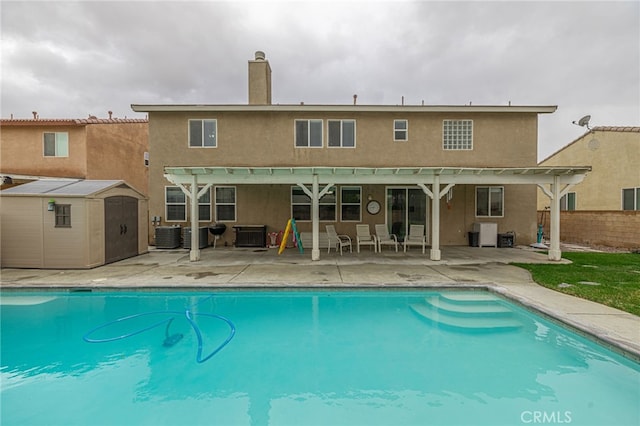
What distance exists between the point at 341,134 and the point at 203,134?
5926 mm

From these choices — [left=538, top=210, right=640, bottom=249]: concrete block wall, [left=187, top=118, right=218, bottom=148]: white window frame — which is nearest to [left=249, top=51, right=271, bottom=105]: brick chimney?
[left=187, top=118, right=218, bottom=148]: white window frame

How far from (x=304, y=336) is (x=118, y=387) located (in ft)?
8.16

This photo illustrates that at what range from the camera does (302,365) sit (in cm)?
393

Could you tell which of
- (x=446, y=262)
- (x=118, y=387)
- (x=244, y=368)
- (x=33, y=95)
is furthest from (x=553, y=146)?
(x=33, y=95)

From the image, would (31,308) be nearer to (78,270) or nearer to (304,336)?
(78,270)

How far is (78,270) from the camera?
25.8ft

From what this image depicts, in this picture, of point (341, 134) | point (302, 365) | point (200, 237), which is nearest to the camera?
point (302, 365)

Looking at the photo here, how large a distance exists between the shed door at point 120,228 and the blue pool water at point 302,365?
3102mm

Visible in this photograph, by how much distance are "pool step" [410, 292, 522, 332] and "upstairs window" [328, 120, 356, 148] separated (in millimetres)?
7960

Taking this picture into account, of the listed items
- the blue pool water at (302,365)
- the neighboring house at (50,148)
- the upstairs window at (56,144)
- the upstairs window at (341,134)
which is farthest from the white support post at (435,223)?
the upstairs window at (56,144)

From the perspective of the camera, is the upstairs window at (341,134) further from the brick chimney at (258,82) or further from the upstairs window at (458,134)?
the upstairs window at (458,134)

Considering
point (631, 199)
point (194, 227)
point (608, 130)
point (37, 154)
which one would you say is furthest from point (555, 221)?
point (37, 154)

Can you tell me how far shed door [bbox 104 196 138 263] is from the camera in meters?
8.76

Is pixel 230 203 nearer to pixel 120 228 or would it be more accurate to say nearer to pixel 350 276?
pixel 120 228
